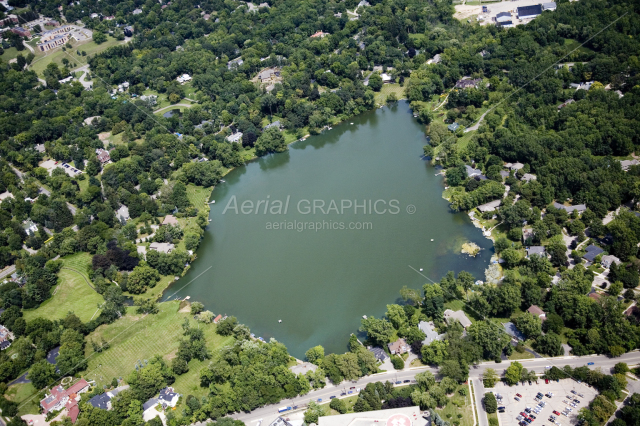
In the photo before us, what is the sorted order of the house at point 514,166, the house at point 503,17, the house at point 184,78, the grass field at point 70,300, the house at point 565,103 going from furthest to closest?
the house at point 503,17 < the house at point 184,78 < the house at point 565,103 < the house at point 514,166 < the grass field at point 70,300

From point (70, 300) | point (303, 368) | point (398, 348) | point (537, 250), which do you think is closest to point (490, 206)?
point (537, 250)

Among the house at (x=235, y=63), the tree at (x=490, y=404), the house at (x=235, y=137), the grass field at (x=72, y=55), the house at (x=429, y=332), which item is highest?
the grass field at (x=72, y=55)

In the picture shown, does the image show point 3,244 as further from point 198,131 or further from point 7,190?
point 198,131

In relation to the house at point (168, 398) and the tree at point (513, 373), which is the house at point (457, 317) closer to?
the tree at point (513, 373)

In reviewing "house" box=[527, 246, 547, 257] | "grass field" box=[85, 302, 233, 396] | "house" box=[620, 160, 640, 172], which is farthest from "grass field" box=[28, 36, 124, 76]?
"house" box=[620, 160, 640, 172]

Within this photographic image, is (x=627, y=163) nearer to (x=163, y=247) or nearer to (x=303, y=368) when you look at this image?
(x=303, y=368)

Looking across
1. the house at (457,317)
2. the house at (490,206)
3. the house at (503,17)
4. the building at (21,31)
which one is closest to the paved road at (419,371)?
the house at (457,317)

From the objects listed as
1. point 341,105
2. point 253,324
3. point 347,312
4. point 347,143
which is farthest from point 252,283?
point 341,105

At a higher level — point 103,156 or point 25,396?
point 103,156
